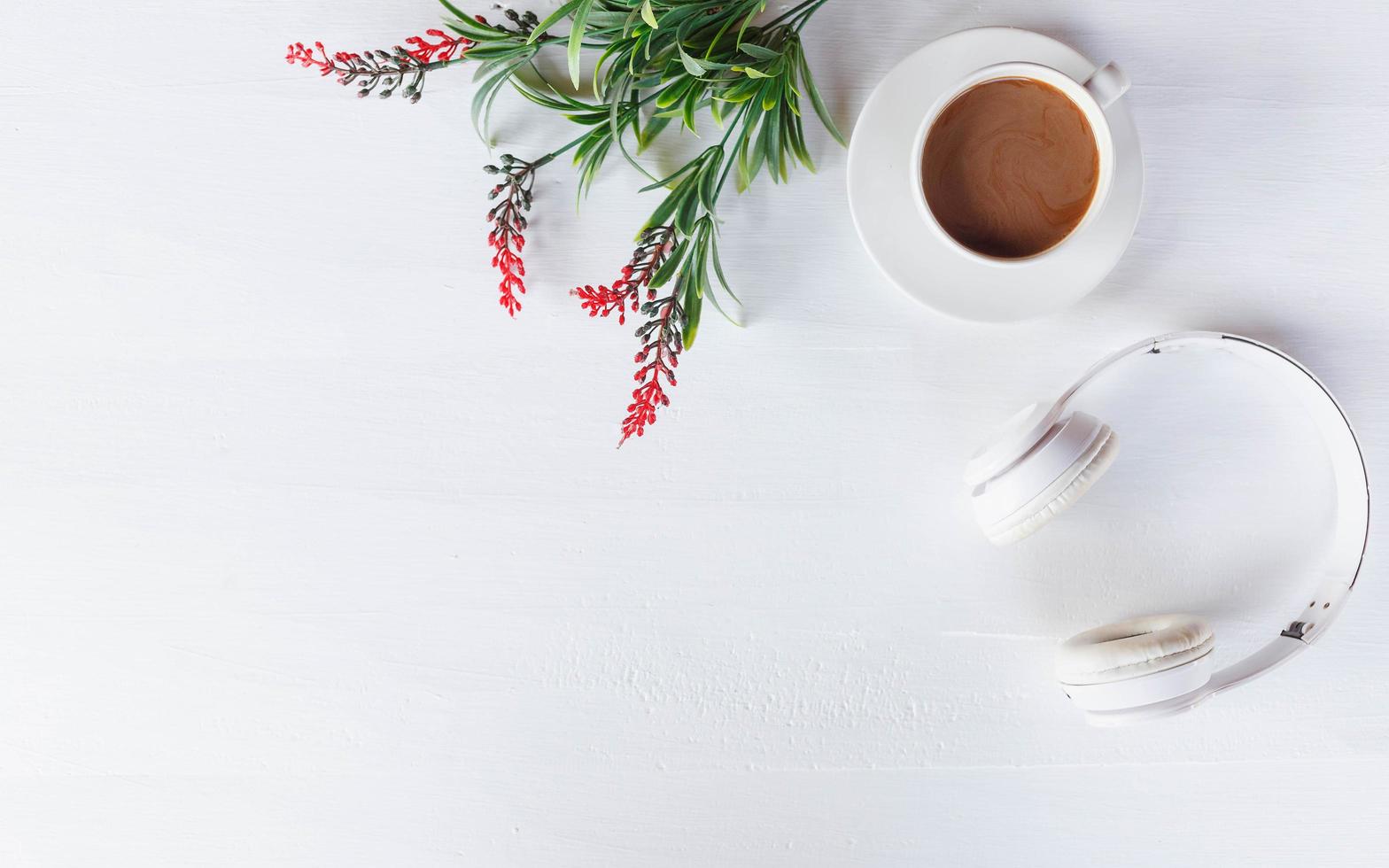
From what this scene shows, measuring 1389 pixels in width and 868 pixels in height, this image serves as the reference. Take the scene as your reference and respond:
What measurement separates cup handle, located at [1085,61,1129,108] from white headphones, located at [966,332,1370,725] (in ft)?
0.67

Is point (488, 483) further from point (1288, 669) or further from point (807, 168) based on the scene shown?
point (1288, 669)

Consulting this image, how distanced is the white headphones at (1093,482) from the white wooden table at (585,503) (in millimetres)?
40

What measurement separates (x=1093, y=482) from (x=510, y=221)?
0.59 m

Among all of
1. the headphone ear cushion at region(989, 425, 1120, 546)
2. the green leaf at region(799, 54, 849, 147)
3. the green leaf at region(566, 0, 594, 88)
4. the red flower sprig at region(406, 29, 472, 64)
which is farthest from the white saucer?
the red flower sprig at region(406, 29, 472, 64)

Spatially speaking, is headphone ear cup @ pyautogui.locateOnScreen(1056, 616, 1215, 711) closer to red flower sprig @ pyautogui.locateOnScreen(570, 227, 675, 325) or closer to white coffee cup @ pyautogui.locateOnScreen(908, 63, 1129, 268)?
white coffee cup @ pyautogui.locateOnScreen(908, 63, 1129, 268)

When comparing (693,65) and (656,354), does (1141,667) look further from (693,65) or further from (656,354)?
(693,65)

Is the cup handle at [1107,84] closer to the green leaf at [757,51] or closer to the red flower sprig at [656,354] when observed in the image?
the green leaf at [757,51]

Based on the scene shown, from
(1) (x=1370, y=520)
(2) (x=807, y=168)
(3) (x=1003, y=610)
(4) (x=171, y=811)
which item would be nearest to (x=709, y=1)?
(2) (x=807, y=168)

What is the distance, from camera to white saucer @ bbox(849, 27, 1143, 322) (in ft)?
2.22

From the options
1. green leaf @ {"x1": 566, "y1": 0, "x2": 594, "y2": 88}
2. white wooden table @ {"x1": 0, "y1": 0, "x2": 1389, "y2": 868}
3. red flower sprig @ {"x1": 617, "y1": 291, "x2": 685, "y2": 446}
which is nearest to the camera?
green leaf @ {"x1": 566, "y1": 0, "x2": 594, "y2": 88}

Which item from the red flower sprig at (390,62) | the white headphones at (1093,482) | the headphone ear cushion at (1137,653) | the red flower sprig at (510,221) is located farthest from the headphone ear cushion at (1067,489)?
the red flower sprig at (390,62)

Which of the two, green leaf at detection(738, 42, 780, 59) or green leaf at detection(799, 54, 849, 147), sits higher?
green leaf at detection(738, 42, 780, 59)

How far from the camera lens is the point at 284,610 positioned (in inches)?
32.0

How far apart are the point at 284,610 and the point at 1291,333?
1.03m
